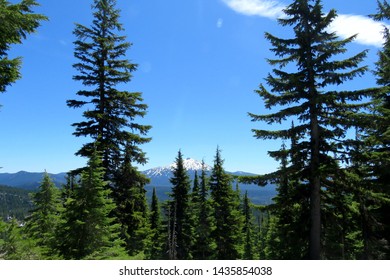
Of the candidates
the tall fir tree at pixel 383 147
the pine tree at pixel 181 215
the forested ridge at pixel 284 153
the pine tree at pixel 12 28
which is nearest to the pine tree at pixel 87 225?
the forested ridge at pixel 284 153

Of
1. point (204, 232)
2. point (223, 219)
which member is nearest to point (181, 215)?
point (204, 232)

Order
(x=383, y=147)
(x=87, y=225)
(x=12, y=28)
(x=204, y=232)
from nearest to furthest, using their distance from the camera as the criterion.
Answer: (x=12, y=28)
(x=87, y=225)
(x=383, y=147)
(x=204, y=232)

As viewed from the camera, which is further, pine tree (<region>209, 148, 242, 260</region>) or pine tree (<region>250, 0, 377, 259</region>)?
pine tree (<region>209, 148, 242, 260</region>)

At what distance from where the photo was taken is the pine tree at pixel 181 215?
32891 millimetres

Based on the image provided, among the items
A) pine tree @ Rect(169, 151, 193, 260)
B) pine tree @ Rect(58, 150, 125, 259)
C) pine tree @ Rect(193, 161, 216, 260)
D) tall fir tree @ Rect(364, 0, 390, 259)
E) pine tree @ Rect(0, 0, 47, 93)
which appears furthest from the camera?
pine tree @ Rect(169, 151, 193, 260)

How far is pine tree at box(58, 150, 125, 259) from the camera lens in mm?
12016

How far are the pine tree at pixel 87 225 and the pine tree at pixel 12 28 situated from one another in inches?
198

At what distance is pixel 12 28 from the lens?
9234 millimetres

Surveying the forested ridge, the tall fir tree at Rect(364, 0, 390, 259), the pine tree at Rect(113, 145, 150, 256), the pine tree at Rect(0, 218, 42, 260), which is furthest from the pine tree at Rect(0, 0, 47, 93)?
the tall fir tree at Rect(364, 0, 390, 259)

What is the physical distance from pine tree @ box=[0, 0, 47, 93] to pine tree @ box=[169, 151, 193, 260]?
25.2 m

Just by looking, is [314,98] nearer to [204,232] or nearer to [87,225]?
[87,225]

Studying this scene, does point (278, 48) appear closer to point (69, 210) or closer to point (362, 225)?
point (362, 225)

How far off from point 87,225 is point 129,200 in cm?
494

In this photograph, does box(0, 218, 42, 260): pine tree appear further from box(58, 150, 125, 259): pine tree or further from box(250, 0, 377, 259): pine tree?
box(250, 0, 377, 259): pine tree
